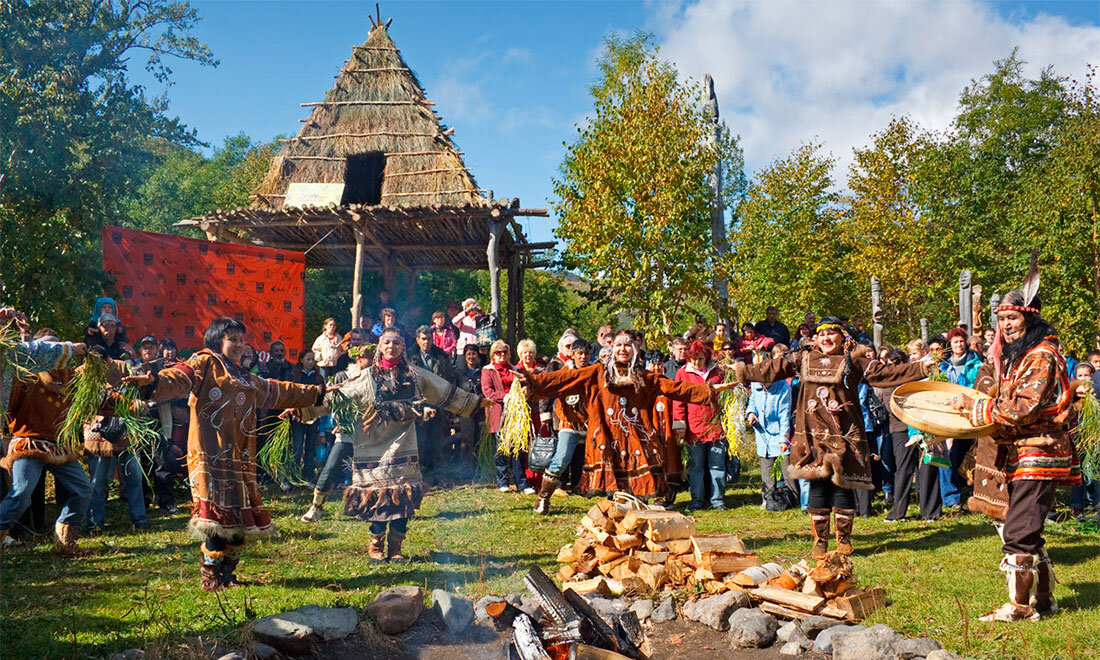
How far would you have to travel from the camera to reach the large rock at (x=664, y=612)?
18.5ft

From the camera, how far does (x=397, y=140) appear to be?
54.2ft

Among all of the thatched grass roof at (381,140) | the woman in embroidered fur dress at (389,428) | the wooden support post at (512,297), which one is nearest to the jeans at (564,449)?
the woman in embroidered fur dress at (389,428)

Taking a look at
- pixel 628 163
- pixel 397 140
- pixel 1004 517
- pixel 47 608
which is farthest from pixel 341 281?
pixel 1004 517

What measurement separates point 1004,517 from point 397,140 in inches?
531

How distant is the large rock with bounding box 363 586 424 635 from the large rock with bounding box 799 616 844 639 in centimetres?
243

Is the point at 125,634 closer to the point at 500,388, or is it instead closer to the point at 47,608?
the point at 47,608


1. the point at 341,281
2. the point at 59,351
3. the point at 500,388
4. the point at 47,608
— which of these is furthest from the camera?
the point at 341,281

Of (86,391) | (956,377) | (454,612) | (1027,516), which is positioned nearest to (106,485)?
(86,391)

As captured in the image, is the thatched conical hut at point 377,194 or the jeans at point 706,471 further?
the thatched conical hut at point 377,194

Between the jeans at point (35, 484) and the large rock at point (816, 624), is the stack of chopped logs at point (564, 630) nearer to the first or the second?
the large rock at point (816, 624)

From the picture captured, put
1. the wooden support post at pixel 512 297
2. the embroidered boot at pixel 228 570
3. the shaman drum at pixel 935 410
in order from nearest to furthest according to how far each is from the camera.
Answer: the shaman drum at pixel 935 410, the embroidered boot at pixel 228 570, the wooden support post at pixel 512 297

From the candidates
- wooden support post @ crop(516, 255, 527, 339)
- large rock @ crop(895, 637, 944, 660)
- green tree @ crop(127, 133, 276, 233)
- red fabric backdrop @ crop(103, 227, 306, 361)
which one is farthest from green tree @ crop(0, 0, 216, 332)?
green tree @ crop(127, 133, 276, 233)

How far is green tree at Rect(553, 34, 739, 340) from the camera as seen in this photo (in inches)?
615

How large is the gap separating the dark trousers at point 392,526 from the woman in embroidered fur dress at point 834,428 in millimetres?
3186
